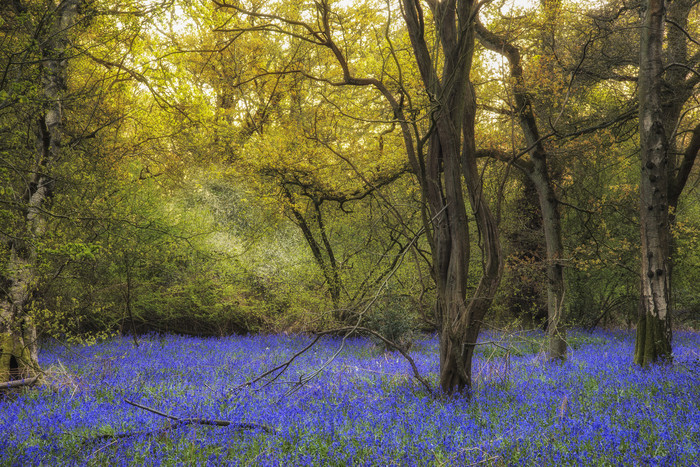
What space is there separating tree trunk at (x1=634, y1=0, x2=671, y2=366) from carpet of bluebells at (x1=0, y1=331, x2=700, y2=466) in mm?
461

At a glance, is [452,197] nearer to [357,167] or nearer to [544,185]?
[544,185]

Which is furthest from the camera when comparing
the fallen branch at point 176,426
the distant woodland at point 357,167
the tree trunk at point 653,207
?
the tree trunk at point 653,207

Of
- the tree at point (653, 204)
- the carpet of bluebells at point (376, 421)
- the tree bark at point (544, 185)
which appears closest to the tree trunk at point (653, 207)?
the tree at point (653, 204)

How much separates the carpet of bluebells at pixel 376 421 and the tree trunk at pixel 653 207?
461 mm

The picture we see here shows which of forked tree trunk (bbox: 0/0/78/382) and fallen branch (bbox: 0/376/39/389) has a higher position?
forked tree trunk (bbox: 0/0/78/382)

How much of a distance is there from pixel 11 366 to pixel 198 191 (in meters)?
13.3

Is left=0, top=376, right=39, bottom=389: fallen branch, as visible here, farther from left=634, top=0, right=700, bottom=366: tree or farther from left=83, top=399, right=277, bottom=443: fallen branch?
left=634, top=0, right=700, bottom=366: tree

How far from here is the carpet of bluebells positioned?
11.8ft

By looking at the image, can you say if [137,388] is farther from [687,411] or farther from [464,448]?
[687,411]

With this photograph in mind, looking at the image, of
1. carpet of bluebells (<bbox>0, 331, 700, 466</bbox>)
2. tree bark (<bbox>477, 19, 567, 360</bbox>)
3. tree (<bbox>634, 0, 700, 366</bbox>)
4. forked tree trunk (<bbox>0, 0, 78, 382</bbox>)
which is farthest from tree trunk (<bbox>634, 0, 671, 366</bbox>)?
forked tree trunk (<bbox>0, 0, 78, 382</bbox>)

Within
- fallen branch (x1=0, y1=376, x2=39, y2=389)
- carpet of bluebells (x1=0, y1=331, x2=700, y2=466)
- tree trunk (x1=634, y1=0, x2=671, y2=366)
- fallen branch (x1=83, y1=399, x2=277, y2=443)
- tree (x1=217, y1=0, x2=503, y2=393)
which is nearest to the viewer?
carpet of bluebells (x1=0, y1=331, x2=700, y2=466)

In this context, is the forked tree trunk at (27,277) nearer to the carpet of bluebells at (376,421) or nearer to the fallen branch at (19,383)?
the fallen branch at (19,383)

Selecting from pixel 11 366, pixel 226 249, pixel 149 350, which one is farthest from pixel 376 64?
pixel 11 366

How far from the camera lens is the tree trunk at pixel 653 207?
6.87 m
